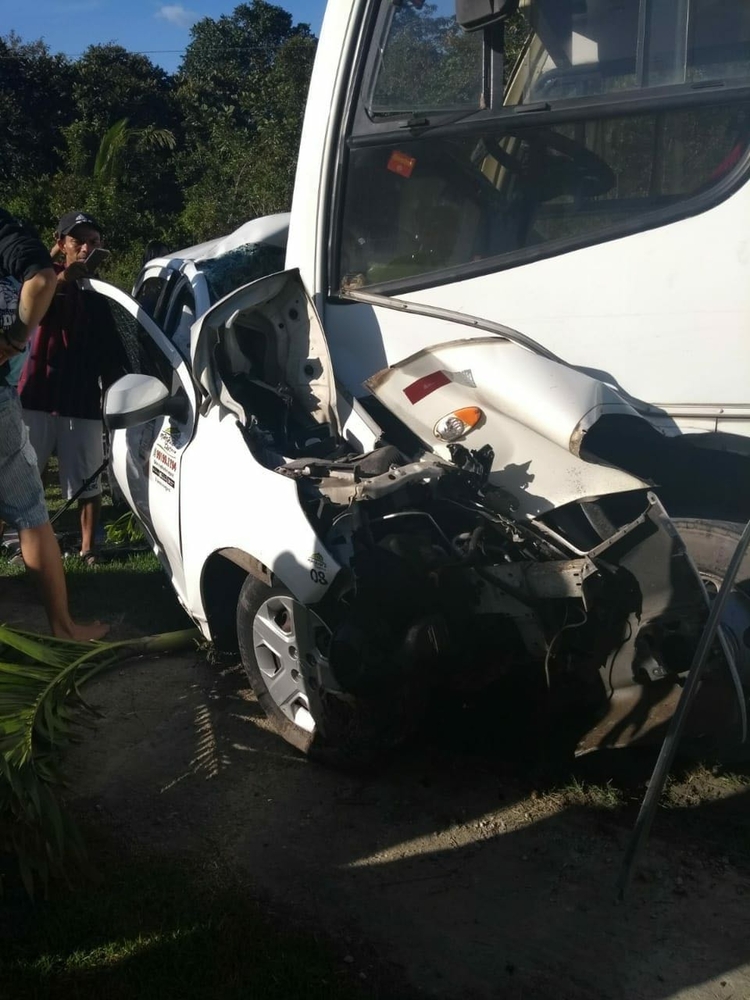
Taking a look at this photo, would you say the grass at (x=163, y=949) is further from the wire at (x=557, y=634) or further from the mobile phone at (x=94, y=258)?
the mobile phone at (x=94, y=258)

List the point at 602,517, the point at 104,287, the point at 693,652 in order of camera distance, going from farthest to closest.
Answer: the point at 104,287
the point at 602,517
the point at 693,652

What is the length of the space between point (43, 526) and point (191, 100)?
2299 centimetres

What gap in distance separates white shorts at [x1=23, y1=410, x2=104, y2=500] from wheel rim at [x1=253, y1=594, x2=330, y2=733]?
2.87 metres

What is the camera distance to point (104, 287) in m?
5.71

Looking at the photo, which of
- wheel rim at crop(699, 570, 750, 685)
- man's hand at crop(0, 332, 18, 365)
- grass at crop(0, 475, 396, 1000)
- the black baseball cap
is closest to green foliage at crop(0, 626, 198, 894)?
grass at crop(0, 475, 396, 1000)

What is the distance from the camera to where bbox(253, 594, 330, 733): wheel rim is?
380 cm

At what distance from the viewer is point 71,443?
6.63 metres

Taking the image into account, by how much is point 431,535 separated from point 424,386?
73 cm

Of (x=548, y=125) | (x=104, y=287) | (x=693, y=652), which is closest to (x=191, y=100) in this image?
(x=104, y=287)

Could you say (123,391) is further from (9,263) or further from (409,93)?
(409,93)

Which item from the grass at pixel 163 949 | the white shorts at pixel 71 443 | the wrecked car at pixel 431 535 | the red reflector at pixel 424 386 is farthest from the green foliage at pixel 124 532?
the grass at pixel 163 949

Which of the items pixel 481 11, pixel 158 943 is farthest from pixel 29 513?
pixel 481 11

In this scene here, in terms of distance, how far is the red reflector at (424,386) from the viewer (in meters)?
4.10

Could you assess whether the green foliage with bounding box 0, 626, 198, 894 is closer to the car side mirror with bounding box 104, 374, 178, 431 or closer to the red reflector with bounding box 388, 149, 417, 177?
the car side mirror with bounding box 104, 374, 178, 431
